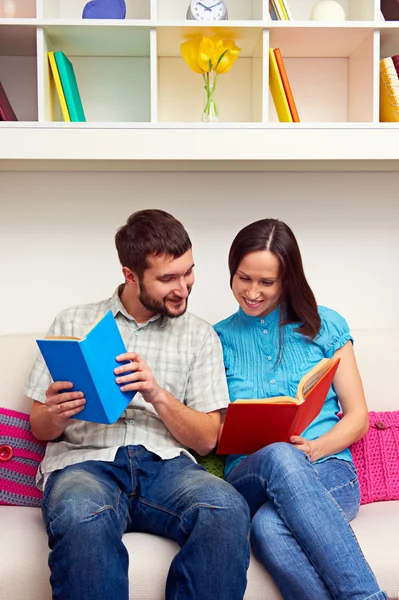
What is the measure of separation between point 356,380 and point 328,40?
1.06 meters

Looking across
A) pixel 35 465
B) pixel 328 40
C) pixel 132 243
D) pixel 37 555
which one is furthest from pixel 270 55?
pixel 37 555

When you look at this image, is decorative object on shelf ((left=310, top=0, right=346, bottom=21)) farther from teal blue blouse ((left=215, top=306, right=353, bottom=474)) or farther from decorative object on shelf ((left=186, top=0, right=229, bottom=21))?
teal blue blouse ((left=215, top=306, right=353, bottom=474))

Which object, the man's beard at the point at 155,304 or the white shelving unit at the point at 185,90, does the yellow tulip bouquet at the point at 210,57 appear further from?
the man's beard at the point at 155,304

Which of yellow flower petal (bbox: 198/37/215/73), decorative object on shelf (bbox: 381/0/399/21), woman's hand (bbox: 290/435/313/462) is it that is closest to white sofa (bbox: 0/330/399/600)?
woman's hand (bbox: 290/435/313/462)

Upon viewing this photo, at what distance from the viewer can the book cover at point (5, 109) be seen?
2.14 m

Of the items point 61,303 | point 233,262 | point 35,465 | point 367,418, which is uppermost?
point 233,262

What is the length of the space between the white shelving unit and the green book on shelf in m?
0.05

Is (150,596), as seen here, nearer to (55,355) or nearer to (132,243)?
(55,355)

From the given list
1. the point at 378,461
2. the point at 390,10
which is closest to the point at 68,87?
the point at 390,10

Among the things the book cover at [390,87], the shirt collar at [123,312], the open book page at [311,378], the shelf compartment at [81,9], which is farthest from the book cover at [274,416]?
A: the shelf compartment at [81,9]

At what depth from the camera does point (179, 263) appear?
5.88ft

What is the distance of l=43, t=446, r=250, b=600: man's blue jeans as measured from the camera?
1.41 meters

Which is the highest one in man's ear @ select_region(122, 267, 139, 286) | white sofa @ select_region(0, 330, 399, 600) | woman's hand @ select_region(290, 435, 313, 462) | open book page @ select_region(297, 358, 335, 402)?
man's ear @ select_region(122, 267, 139, 286)

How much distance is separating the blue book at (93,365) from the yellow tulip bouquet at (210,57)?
919 millimetres
